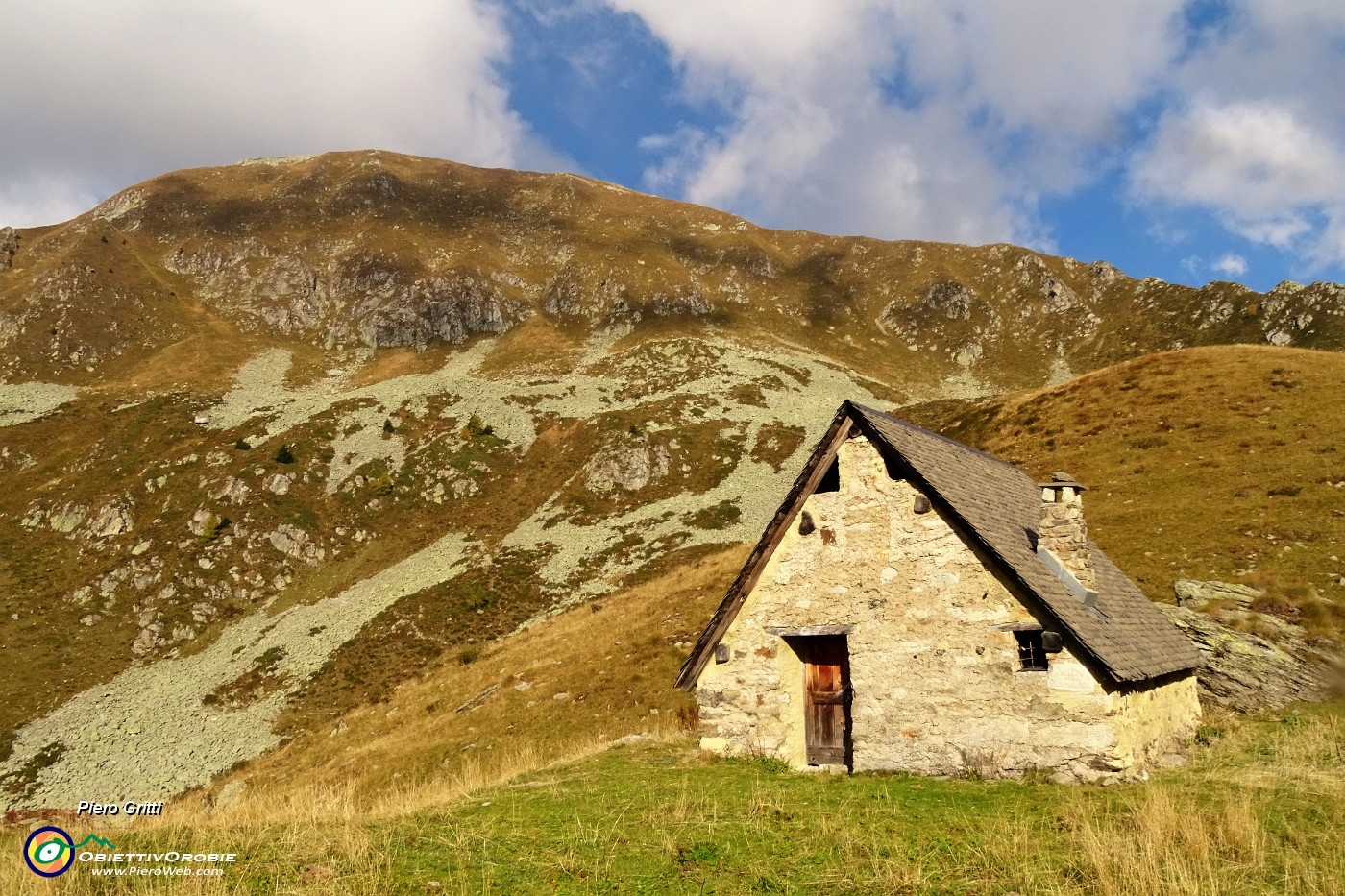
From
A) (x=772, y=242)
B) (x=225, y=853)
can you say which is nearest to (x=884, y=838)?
(x=225, y=853)

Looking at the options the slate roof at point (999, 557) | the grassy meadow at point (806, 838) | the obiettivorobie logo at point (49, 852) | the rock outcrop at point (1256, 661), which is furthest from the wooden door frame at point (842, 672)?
the obiettivorobie logo at point (49, 852)

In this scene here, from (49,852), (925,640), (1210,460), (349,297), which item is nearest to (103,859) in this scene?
(49,852)

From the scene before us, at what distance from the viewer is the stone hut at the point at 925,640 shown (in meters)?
13.3

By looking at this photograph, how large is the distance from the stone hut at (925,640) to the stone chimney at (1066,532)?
0.11 feet

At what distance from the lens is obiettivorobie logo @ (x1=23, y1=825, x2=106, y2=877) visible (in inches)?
280

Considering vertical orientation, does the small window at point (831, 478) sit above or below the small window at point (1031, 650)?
above

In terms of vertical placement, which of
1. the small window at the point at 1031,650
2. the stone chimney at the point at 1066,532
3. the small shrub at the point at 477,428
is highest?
the small shrub at the point at 477,428

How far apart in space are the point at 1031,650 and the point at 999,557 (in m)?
1.95

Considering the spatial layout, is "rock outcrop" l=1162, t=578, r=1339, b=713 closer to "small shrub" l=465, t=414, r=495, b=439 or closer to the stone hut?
the stone hut

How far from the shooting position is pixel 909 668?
14750 mm

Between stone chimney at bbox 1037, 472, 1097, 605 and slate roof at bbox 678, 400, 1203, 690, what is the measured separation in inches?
18.4

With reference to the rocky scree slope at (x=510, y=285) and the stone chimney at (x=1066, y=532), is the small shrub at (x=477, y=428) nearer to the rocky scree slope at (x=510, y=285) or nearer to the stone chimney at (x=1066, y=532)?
the rocky scree slope at (x=510, y=285)

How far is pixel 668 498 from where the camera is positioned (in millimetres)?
62844

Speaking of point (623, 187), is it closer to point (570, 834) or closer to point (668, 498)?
point (668, 498)
